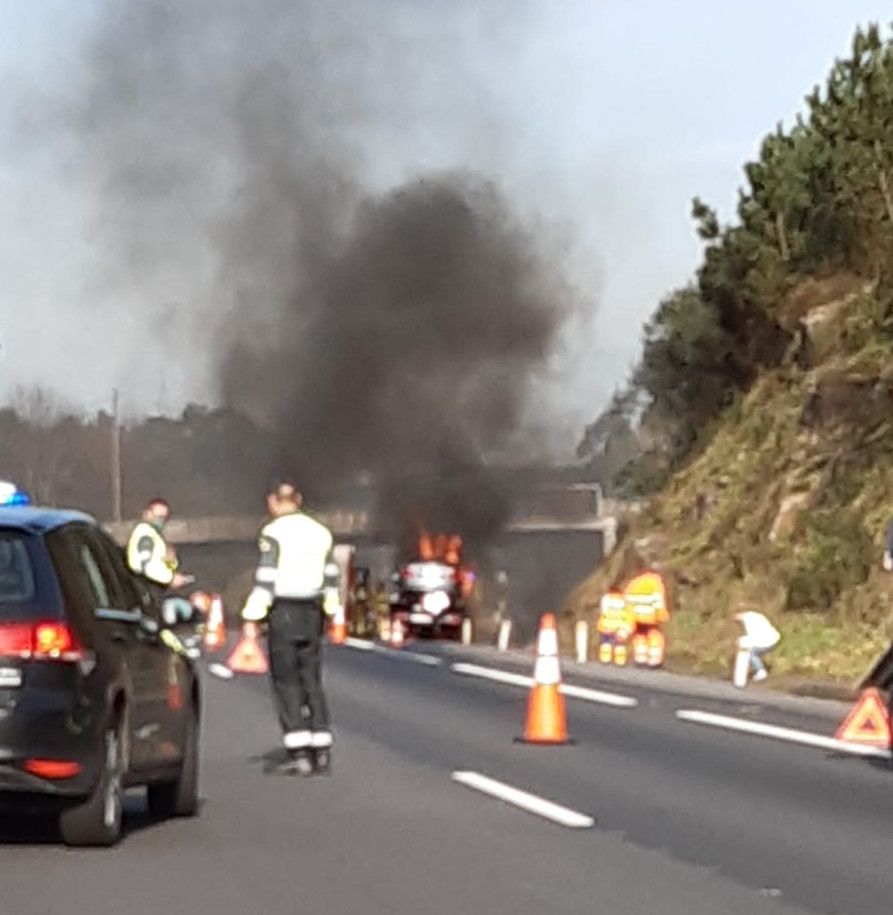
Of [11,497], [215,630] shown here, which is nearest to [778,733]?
[11,497]

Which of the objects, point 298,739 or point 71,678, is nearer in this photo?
point 71,678

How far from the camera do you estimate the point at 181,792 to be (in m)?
13.2

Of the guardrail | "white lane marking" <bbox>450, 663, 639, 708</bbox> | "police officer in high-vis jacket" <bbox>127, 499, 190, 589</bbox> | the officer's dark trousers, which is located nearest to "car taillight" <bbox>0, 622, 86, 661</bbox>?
the officer's dark trousers

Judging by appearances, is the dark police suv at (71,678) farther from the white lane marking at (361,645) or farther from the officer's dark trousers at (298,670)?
the white lane marking at (361,645)

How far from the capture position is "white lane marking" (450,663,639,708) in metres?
24.1

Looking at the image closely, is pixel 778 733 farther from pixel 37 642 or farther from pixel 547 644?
pixel 37 642

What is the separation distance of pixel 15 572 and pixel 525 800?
376cm

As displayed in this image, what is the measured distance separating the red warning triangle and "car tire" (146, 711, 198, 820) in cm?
Answer: 595

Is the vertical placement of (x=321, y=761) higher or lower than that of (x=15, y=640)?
lower

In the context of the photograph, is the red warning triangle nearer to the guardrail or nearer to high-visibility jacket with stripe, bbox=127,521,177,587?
high-visibility jacket with stripe, bbox=127,521,177,587

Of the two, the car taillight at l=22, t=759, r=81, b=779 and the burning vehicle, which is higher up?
the burning vehicle

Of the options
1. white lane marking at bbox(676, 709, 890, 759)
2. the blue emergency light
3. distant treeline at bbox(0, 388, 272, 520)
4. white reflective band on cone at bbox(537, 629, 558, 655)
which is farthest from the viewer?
distant treeline at bbox(0, 388, 272, 520)

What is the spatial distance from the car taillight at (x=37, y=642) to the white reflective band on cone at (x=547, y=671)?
7.51 metres

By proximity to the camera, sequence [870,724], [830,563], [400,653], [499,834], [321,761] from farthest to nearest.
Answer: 1. [400,653]
2. [830,563]
3. [870,724]
4. [321,761]
5. [499,834]
